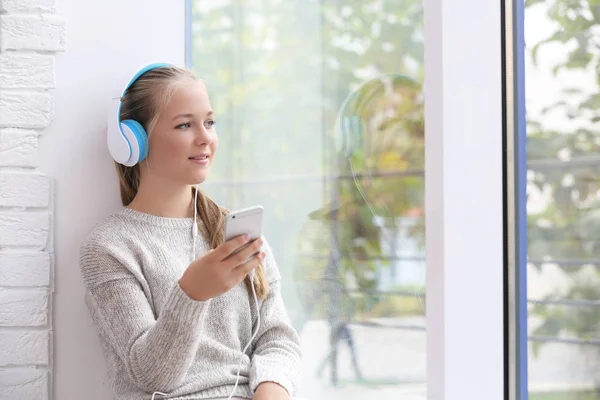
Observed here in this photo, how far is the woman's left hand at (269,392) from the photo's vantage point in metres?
1.53

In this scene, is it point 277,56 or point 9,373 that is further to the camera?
point 277,56

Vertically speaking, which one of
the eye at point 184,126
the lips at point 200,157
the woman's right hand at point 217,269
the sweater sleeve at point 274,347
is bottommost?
the sweater sleeve at point 274,347

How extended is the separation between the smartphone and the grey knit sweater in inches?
5.8

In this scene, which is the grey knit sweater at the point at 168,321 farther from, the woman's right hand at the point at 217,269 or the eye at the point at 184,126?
the eye at the point at 184,126

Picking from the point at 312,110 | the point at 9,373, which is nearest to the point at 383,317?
the point at 312,110

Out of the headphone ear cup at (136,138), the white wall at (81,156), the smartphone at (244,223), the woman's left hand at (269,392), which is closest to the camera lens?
the smartphone at (244,223)

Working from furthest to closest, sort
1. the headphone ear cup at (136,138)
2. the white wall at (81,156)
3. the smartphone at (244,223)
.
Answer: the white wall at (81,156), the headphone ear cup at (136,138), the smartphone at (244,223)

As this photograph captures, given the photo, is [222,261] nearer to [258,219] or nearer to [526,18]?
[258,219]

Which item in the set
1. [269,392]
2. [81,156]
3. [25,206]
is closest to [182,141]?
[81,156]

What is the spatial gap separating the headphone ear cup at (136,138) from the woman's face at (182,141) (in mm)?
17

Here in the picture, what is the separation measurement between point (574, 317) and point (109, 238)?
919mm

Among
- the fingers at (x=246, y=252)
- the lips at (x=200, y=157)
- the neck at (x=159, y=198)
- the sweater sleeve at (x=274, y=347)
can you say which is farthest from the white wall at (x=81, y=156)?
the fingers at (x=246, y=252)

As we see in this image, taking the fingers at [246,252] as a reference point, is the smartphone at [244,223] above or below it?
above

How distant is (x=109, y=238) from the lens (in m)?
1.62
